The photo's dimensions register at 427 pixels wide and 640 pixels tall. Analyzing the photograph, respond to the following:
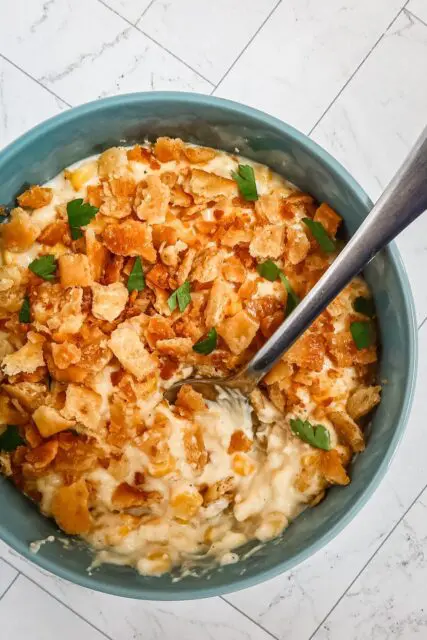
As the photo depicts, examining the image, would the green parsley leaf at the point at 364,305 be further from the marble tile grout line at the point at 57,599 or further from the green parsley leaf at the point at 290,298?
the marble tile grout line at the point at 57,599

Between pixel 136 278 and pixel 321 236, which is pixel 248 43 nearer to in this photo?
pixel 321 236

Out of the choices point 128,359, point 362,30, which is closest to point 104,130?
point 128,359

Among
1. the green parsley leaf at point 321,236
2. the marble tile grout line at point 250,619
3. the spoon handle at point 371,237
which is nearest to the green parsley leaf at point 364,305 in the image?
the green parsley leaf at point 321,236

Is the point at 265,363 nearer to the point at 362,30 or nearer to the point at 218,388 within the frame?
the point at 218,388

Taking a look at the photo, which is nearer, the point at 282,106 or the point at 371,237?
the point at 371,237

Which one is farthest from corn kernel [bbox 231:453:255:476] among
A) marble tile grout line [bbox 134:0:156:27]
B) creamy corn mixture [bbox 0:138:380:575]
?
marble tile grout line [bbox 134:0:156:27]

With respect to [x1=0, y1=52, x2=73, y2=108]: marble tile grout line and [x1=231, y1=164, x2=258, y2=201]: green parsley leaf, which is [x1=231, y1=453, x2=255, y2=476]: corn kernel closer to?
[x1=231, y1=164, x2=258, y2=201]: green parsley leaf

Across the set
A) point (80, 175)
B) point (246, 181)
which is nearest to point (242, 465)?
point (246, 181)
